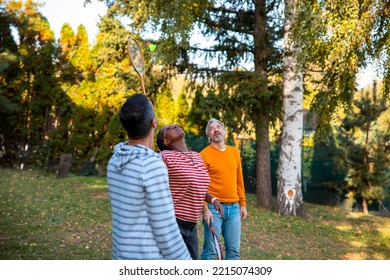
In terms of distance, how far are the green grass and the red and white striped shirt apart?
2.35m

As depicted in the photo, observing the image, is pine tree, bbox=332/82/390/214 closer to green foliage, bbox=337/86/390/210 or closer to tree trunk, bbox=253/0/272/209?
green foliage, bbox=337/86/390/210

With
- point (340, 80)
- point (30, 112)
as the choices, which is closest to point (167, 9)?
point (340, 80)

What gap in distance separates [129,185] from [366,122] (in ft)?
34.5

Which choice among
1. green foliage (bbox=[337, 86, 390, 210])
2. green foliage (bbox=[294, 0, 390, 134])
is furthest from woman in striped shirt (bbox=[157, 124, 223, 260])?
green foliage (bbox=[337, 86, 390, 210])

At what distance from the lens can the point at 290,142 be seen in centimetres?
820

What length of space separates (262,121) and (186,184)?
6562 mm

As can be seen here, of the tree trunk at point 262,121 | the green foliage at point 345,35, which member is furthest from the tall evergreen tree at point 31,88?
the green foliage at point 345,35

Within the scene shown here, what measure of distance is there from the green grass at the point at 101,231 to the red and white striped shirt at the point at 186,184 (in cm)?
235

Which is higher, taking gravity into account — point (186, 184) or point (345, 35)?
point (345, 35)

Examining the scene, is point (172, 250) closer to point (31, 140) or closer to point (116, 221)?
point (116, 221)

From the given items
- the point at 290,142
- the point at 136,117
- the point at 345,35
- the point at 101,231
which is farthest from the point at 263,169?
the point at 136,117

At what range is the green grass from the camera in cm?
518

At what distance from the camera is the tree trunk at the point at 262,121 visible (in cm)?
902

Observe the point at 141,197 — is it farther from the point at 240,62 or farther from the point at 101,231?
the point at 240,62
